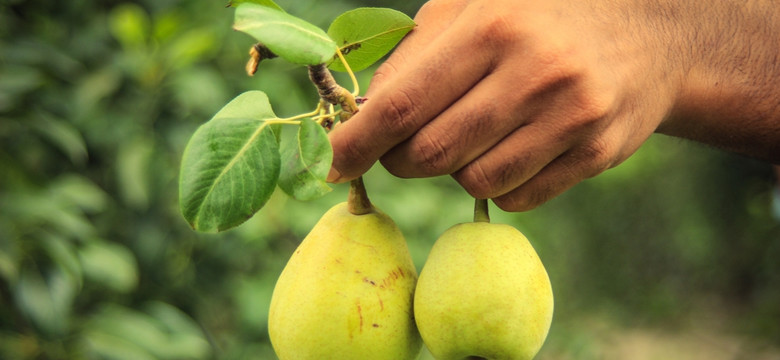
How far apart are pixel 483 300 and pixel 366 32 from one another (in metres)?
0.36

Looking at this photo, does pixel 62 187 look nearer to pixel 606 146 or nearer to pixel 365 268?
pixel 365 268

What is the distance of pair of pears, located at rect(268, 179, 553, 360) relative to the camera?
871mm

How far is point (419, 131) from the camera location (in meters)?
0.94

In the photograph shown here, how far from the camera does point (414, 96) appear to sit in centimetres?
90

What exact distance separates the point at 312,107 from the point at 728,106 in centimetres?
137

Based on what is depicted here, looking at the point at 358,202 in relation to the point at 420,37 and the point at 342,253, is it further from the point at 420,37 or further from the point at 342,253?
the point at 420,37

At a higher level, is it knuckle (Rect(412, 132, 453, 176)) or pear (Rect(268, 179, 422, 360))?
knuckle (Rect(412, 132, 453, 176))

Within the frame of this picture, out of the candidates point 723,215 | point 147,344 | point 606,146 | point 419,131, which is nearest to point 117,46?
point 147,344

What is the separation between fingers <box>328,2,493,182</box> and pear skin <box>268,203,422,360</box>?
10 centimetres

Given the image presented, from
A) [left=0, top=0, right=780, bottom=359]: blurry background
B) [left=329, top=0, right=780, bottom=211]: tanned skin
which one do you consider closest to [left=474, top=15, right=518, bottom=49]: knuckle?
[left=329, top=0, right=780, bottom=211]: tanned skin

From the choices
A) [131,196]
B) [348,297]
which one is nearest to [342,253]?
[348,297]

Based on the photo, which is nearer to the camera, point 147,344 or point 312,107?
point 147,344

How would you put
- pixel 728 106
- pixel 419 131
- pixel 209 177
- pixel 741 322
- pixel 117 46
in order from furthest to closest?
pixel 741 322 → pixel 117 46 → pixel 728 106 → pixel 419 131 → pixel 209 177

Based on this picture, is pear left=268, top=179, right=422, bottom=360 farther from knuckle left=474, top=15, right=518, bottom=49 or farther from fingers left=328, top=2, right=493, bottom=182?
knuckle left=474, top=15, right=518, bottom=49
